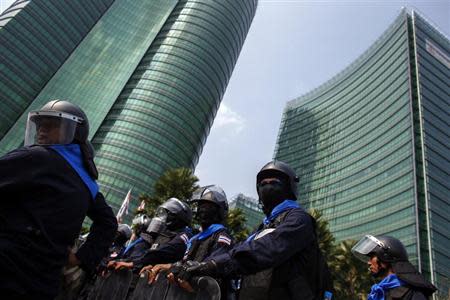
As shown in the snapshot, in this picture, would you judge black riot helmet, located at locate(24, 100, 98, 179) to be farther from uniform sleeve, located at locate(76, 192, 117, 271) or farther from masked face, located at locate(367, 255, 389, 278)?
masked face, located at locate(367, 255, 389, 278)

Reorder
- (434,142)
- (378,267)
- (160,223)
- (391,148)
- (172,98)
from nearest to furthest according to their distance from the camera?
(378,267) → (160,223) → (434,142) → (391,148) → (172,98)

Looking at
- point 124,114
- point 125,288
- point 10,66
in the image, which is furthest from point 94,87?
point 125,288

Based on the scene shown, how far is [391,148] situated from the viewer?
76062 millimetres

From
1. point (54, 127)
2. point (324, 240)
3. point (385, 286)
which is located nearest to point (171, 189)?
point (324, 240)

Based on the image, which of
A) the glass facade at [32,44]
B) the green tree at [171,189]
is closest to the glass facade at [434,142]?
the green tree at [171,189]

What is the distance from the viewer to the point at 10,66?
236 feet

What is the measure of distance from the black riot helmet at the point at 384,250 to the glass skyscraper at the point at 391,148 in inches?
2455

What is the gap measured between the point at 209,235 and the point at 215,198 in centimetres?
84

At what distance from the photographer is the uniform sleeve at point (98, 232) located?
9.14 feet

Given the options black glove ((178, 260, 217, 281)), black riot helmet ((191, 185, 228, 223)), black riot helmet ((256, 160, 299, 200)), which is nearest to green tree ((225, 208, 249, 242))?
black riot helmet ((191, 185, 228, 223))

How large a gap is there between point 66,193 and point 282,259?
1635 mm

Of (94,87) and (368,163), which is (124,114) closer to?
(94,87)

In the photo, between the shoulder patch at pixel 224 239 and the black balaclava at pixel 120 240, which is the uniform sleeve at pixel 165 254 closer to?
the shoulder patch at pixel 224 239

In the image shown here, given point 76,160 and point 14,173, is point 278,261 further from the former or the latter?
point 14,173
